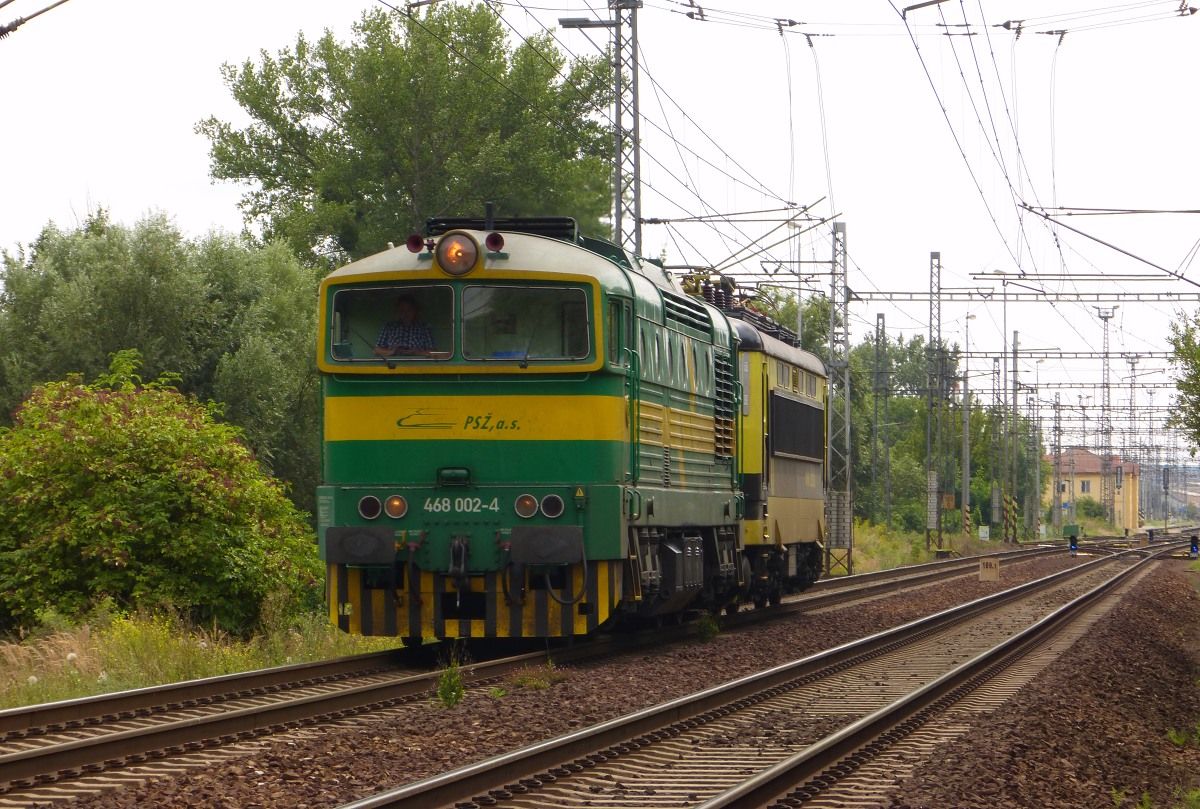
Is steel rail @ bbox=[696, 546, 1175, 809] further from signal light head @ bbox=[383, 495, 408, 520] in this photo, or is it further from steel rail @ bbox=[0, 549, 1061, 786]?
signal light head @ bbox=[383, 495, 408, 520]

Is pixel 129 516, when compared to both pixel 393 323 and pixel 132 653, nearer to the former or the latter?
pixel 132 653

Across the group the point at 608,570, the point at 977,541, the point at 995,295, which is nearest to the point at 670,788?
the point at 608,570

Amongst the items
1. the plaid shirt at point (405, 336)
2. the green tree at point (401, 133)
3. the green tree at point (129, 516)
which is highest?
the green tree at point (401, 133)

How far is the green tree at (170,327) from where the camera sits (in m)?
28.5

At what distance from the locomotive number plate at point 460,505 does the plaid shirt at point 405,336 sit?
4.41ft

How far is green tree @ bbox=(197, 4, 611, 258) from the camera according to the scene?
138 ft

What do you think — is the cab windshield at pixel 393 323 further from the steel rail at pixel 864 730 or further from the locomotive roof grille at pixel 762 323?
the locomotive roof grille at pixel 762 323

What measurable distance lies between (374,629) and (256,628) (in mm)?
4781

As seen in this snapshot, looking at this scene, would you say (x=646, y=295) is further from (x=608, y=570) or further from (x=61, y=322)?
(x=61, y=322)

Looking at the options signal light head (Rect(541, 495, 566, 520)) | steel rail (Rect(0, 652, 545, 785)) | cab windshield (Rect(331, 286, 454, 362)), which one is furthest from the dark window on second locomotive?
steel rail (Rect(0, 652, 545, 785))

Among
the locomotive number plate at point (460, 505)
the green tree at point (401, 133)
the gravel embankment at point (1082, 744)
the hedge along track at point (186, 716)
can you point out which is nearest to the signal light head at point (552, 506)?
the locomotive number plate at point (460, 505)

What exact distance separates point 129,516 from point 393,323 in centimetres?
519

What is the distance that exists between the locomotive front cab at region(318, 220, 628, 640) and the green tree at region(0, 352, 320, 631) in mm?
4208

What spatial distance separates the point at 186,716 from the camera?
10.3m
